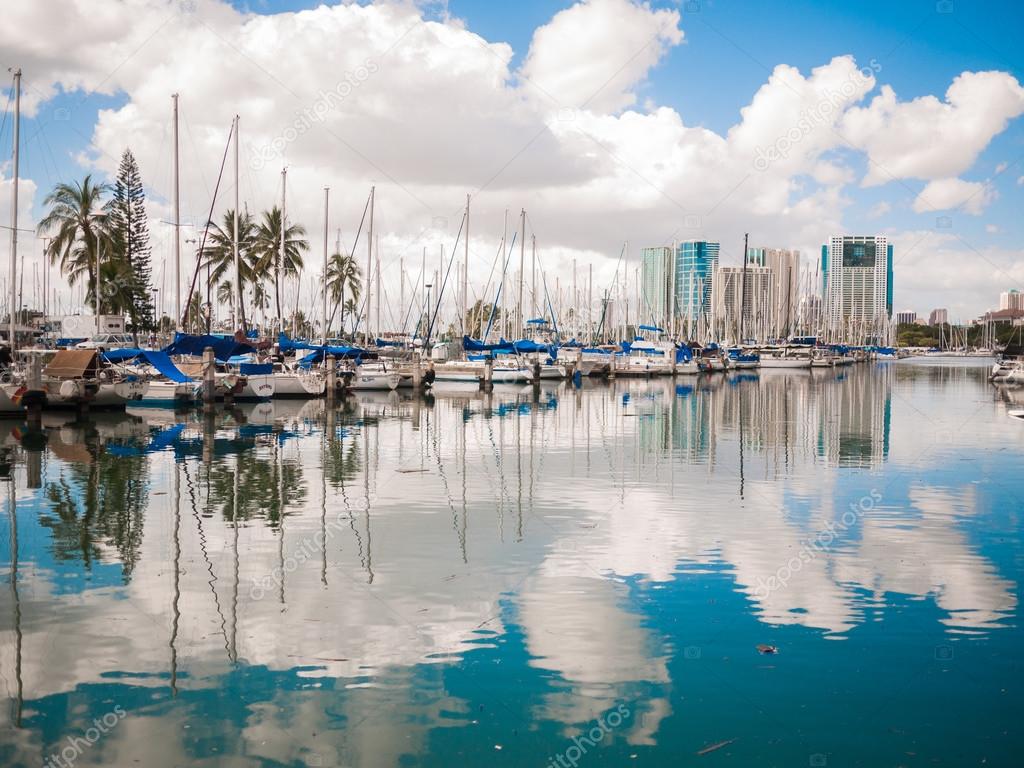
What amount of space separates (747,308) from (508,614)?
162 metres

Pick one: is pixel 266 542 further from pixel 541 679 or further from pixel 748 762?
pixel 748 762

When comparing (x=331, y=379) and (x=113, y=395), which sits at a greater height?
(x=331, y=379)

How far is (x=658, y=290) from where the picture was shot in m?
144

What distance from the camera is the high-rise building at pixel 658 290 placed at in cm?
12656

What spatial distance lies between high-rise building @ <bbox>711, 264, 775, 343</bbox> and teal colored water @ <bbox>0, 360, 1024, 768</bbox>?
12160 cm

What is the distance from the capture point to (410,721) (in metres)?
8.21

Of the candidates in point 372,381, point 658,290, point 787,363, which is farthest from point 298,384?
point 658,290

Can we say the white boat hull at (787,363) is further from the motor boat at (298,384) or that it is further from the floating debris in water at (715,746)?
the floating debris in water at (715,746)

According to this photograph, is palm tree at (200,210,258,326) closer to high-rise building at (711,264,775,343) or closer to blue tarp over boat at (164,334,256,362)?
blue tarp over boat at (164,334,256,362)

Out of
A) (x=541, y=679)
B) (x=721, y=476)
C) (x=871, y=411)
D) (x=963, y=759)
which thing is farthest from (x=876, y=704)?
(x=871, y=411)

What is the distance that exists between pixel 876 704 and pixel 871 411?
131 feet

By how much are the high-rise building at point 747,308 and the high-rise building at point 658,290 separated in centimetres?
846

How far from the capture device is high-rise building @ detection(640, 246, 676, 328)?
127 meters

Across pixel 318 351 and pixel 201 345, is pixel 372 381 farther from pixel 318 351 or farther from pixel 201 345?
pixel 201 345
